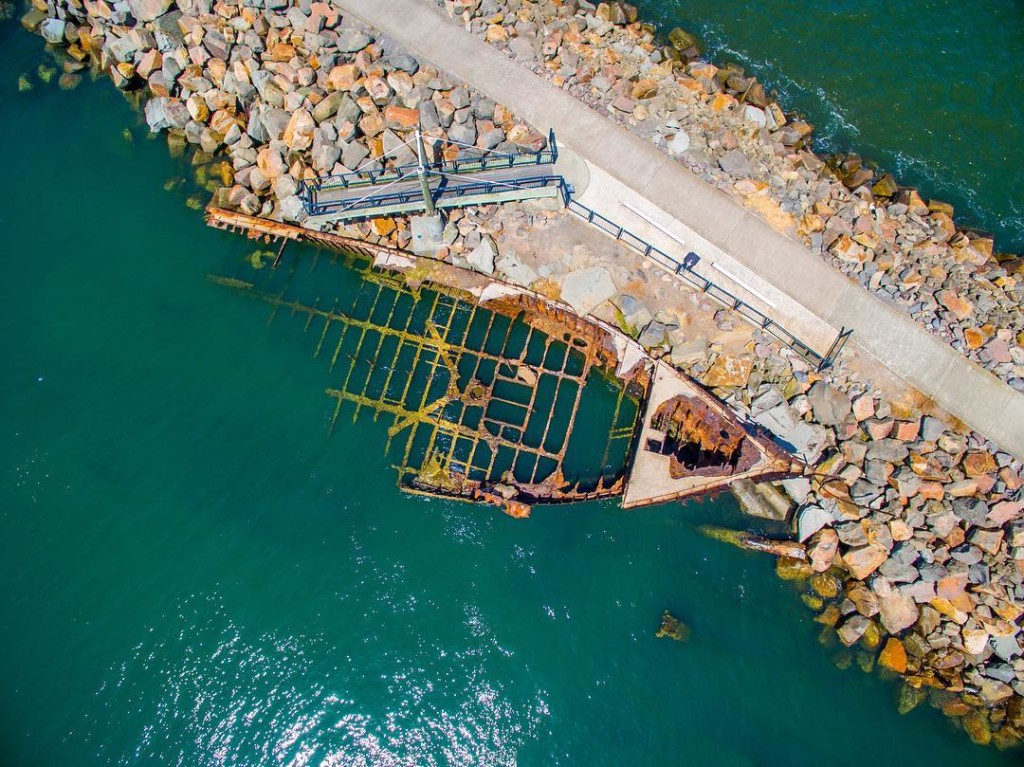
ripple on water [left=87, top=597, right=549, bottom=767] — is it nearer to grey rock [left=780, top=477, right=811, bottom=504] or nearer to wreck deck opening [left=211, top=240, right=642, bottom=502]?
wreck deck opening [left=211, top=240, right=642, bottom=502]

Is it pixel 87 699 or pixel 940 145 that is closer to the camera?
pixel 87 699

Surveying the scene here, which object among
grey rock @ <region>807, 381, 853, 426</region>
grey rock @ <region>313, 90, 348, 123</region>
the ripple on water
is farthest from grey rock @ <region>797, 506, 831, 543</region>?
grey rock @ <region>313, 90, 348, 123</region>

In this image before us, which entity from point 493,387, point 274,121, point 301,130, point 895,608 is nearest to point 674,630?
point 895,608

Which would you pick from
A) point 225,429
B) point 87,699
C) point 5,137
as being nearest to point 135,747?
point 87,699

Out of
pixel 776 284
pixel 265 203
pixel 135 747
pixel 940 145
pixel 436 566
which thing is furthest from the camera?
pixel 940 145

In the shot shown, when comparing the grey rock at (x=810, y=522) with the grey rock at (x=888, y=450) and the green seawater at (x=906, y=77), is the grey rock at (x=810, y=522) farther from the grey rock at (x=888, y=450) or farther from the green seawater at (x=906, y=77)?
the green seawater at (x=906, y=77)

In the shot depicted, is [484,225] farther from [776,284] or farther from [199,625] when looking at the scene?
[199,625]

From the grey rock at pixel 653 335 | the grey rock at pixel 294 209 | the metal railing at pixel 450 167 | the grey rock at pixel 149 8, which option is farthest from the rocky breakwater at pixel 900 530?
the grey rock at pixel 149 8
